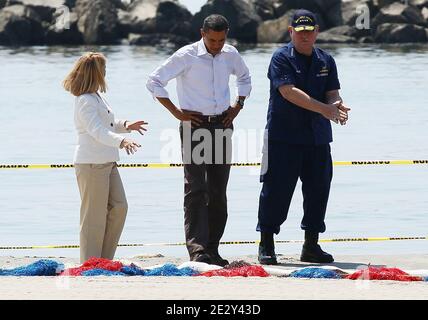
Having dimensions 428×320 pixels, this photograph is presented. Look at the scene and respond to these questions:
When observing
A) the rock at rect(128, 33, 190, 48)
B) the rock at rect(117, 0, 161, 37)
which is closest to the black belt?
the rock at rect(128, 33, 190, 48)

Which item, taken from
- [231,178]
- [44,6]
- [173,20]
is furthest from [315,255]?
[44,6]

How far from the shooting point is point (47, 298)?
29.7 ft

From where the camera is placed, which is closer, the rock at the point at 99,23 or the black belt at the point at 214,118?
the black belt at the point at 214,118

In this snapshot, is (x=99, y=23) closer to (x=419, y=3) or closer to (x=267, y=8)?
(x=267, y=8)

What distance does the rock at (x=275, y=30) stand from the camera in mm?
73438

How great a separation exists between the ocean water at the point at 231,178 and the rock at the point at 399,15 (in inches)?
815

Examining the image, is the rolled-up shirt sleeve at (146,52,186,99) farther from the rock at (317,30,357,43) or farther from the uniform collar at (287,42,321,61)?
the rock at (317,30,357,43)

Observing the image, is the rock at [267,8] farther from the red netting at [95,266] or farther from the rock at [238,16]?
the red netting at [95,266]

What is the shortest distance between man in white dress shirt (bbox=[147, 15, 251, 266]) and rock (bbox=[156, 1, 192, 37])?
6418 cm

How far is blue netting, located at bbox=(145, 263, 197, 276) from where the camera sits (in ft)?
34.9

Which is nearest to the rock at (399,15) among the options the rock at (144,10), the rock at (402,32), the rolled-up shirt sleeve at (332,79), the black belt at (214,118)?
the rock at (402,32)

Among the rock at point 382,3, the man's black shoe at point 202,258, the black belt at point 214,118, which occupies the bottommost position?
the rock at point 382,3

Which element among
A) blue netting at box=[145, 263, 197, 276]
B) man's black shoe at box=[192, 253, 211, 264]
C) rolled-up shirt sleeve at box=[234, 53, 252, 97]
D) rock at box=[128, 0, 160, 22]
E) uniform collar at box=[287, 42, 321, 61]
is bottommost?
rock at box=[128, 0, 160, 22]

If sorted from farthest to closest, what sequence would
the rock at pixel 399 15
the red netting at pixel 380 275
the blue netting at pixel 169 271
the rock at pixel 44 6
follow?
the rock at pixel 44 6 < the rock at pixel 399 15 < the blue netting at pixel 169 271 < the red netting at pixel 380 275
